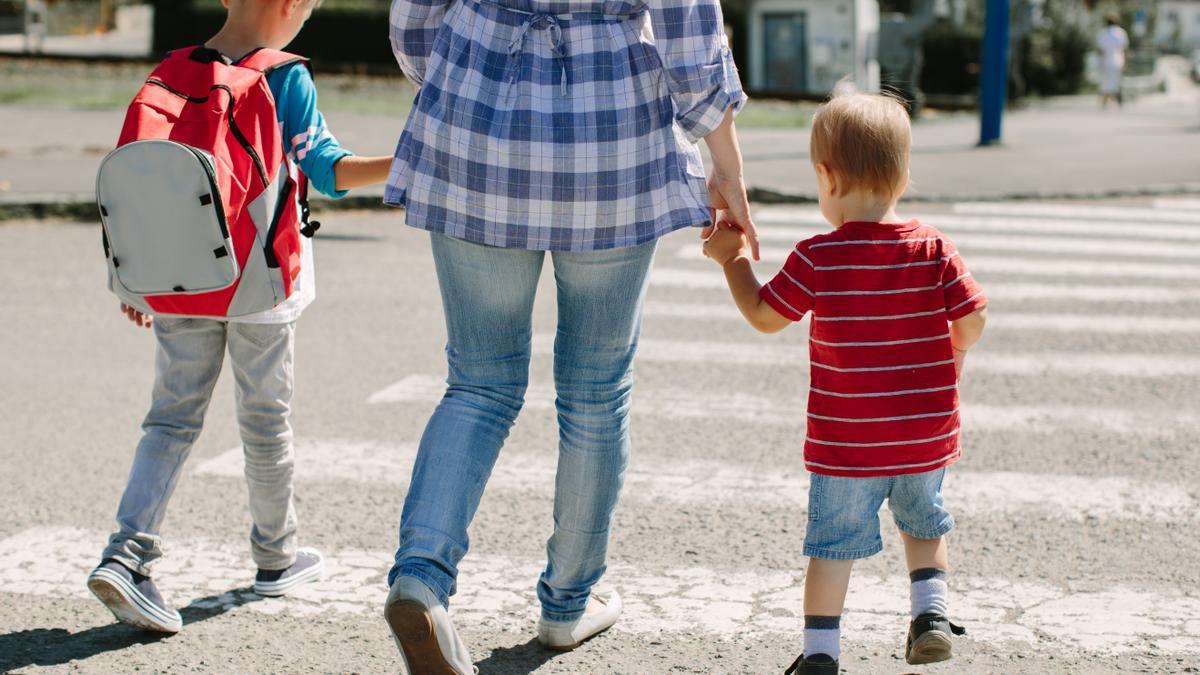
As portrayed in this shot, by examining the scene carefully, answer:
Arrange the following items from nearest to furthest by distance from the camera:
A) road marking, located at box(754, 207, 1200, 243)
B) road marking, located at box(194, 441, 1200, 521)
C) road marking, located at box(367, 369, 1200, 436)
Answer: road marking, located at box(194, 441, 1200, 521) → road marking, located at box(367, 369, 1200, 436) → road marking, located at box(754, 207, 1200, 243)

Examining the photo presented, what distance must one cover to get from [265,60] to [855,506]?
164 cm

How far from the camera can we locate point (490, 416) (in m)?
3.12

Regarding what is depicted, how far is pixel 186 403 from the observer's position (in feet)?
11.5

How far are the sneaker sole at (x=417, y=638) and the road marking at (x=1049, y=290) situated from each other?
5.16 metres

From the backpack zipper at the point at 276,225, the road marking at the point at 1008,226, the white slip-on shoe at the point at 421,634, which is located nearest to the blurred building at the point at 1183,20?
the road marking at the point at 1008,226

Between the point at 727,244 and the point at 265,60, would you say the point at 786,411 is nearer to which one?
the point at 727,244

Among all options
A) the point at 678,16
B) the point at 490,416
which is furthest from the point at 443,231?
the point at 678,16

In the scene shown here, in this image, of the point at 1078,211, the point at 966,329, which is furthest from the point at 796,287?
the point at 1078,211

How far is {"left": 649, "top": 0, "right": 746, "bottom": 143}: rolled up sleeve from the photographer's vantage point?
113 inches

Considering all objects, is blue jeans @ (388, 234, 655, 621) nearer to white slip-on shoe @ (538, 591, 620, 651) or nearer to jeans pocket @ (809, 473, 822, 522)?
white slip-on shoe @ (538, 591, 620, 651)

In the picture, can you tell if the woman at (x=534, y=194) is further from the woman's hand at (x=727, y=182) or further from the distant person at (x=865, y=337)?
the distant person at (x=865, y=337)

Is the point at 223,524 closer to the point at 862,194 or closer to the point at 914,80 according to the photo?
the point at 862,194

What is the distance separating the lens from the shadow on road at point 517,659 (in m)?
3.28

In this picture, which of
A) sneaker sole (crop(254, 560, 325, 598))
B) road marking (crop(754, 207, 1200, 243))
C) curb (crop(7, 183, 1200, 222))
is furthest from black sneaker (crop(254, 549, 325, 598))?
road marking (crop(754, 207, 1200, 243))
